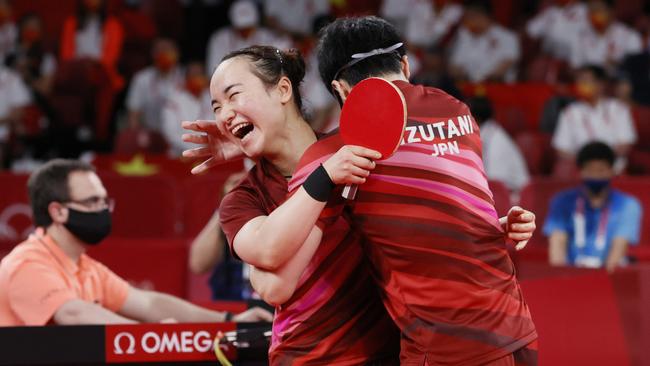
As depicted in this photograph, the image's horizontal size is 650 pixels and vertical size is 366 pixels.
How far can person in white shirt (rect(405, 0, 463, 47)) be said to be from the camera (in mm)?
14297

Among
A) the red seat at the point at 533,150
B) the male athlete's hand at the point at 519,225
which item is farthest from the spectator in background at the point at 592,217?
the male athlete's hand at the point at 519,225

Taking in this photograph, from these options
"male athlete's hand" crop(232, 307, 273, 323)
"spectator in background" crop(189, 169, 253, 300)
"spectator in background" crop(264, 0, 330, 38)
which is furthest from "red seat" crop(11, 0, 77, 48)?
"male athlete's hand" crop(232, 307, 273, 323)

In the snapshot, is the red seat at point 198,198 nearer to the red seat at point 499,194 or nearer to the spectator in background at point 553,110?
the red seat at point 499,194

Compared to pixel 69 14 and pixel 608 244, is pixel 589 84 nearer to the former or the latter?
pixel 608 244

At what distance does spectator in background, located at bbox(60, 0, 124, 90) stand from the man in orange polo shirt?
28.2ft

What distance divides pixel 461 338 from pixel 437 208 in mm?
366

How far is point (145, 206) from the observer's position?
891 cm

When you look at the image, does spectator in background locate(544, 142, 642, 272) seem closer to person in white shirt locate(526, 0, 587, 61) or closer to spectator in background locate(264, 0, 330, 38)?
person in white shirt locate(526, 0, 587, 61)

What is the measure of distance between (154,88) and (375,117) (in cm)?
1038

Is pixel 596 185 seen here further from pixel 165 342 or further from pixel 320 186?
pixel 320 186

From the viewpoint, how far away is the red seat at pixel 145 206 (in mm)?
8883

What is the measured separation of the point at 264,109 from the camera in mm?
3379

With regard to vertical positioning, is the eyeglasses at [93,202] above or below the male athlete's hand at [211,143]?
below

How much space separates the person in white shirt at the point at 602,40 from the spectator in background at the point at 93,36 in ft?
18.2
